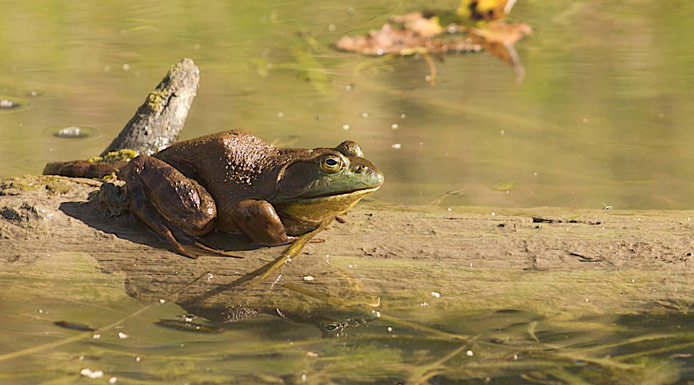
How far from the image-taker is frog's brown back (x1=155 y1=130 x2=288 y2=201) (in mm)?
3188

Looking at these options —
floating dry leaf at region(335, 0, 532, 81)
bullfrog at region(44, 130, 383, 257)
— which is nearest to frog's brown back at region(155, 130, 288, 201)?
bullfrog at region(44, 130, 383, 257)

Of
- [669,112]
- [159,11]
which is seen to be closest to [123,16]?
[159,11]

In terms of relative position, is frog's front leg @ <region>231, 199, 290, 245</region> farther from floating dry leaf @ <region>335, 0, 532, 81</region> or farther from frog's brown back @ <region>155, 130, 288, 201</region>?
floating dry leaf @ <region>335, 0, 532, 81</region>

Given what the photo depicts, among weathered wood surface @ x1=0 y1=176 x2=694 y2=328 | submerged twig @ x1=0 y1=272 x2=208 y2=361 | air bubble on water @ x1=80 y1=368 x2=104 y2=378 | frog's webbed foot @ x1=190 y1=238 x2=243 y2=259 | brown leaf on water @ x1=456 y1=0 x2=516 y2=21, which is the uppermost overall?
brown leaf on water @ x1=456 y1=0 x2=516 y2=21

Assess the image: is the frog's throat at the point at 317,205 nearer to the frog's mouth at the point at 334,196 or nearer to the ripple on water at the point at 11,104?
the frog's mouth at the point at 334,196

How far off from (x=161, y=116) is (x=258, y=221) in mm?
1427

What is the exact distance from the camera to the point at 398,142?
564 centimetres

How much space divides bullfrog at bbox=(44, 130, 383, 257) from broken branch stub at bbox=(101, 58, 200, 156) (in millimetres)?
868

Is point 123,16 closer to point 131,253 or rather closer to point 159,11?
point 159,11

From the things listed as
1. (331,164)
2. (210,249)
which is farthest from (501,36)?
(210,249)

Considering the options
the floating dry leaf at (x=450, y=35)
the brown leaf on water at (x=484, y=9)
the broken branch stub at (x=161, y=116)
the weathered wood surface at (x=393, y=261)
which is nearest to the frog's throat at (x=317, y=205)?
the weathered wood surface at (x=393, y=261)

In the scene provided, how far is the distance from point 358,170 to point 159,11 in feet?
21.2

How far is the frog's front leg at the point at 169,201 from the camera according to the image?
3.04m

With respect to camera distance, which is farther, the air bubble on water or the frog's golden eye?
the frog's golden eye
